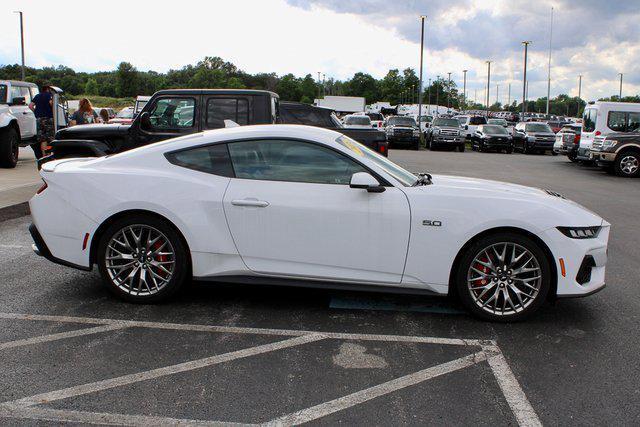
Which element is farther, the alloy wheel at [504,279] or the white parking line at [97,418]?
the alloy wheel at [504,279]

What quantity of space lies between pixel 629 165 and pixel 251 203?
1777 cm

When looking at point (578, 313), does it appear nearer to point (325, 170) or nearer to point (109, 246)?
point (325, 170)

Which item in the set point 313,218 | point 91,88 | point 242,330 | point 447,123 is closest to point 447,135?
point 447,123

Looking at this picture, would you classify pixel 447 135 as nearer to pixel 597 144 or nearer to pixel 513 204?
pixel 597 144

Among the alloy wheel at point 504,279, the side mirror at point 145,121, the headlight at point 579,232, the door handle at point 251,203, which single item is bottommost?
the alloy wheel at point 504,279

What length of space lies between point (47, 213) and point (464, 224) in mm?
3392

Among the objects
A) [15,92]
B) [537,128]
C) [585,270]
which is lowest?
[585,270]

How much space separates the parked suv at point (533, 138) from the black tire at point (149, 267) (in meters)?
29.6

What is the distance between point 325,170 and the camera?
4.83m

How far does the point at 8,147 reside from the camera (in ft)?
50.0

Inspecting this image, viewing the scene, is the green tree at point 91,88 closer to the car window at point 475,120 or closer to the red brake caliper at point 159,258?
the car window at point 475,120

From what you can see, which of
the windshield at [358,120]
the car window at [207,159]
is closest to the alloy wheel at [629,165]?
the windshield at [358,120]

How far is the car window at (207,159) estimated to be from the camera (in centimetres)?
495

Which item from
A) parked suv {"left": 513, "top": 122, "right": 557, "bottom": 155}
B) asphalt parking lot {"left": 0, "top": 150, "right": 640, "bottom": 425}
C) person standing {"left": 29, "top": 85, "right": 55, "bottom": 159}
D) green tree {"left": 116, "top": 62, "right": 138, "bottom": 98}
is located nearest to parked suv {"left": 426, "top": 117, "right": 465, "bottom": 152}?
parked suv {"left": 513, "top": 122, "right": 557, "bottom": 155}
